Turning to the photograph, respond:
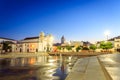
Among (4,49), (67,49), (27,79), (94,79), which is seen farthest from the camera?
(67,49)

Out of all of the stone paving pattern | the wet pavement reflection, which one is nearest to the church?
the wet pavement reflection

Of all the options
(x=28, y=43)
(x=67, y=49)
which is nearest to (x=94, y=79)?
(x=67, y=49)

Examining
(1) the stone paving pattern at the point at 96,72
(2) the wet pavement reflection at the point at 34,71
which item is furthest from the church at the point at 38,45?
(1) the stone paving pattern at the point at 96,72

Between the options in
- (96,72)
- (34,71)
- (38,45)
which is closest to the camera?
(96,72)

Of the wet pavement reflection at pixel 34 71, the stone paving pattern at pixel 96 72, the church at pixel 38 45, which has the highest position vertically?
the church at pixel 38 45

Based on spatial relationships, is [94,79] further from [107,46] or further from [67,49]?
[67,49]

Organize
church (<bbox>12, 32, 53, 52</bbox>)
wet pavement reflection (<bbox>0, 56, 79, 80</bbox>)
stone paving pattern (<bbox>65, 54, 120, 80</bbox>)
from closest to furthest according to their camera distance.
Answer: stone paving pattern (<bbox>65, 54, 120, 80</bbox>) → wet pavement reflection (<bbox>0, 56, 79, 80</bbox>) → church (<bbox>12, 32, 53, 52</bbox>)

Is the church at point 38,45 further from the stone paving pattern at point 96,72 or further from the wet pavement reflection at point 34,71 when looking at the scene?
the stone paving pattern at point 96,72

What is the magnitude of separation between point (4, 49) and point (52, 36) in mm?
62677

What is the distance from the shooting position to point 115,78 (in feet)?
38.3

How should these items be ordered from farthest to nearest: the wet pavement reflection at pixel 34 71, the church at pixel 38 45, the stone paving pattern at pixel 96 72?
the church at pixel 38 45, the wet pavement reflection at pixel 34 71, the stone paving pattern at pixel 96 72

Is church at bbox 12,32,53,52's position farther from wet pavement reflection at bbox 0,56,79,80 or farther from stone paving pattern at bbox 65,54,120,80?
stone paving pattern at bbox 65,54,120,80

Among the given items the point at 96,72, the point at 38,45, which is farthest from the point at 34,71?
the point at 38,45

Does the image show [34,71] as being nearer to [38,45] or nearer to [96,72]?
[96,72]
